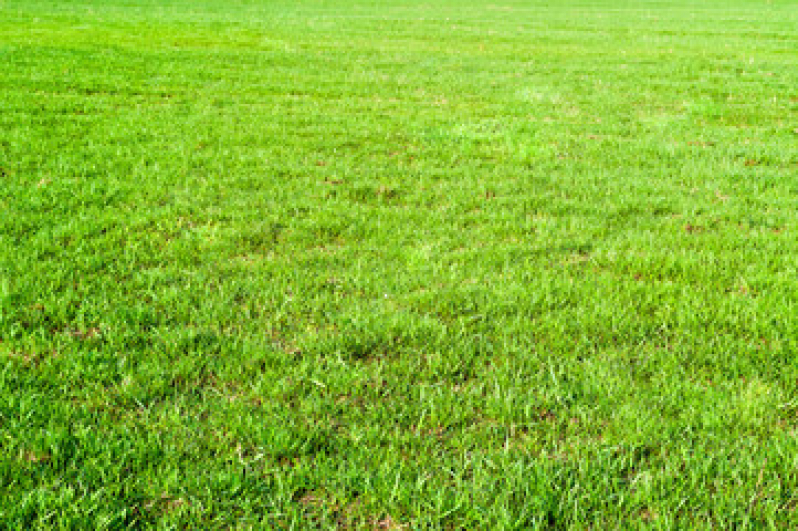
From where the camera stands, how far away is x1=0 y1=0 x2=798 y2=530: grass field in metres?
2.61

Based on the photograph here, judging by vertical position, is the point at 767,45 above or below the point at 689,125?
above

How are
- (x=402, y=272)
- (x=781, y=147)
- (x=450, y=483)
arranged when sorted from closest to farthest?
(x=450, y=483) → (x=402, y=272) → (x=781, y=147)

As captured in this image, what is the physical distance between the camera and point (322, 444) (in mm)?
2896

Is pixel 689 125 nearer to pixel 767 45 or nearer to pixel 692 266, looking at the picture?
pixel 692 266

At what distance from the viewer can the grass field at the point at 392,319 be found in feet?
8.55

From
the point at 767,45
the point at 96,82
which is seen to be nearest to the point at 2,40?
the point at 96,82

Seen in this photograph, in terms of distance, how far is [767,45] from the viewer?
933 inches

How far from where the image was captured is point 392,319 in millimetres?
3914

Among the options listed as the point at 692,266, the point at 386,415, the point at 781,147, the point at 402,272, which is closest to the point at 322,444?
the point at 386,415

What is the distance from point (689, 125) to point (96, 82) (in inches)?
A: 428

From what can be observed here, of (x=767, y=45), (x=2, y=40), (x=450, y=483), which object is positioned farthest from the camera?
(x=767, y=45)

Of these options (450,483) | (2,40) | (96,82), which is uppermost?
(2,40)

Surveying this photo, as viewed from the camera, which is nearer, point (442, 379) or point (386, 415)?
point (386, 415)

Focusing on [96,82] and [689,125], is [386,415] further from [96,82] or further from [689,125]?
[96,82]
